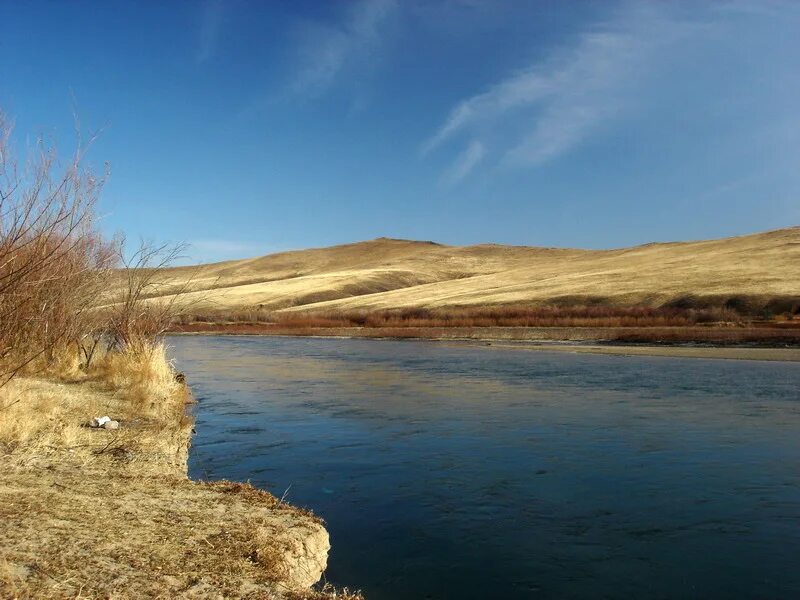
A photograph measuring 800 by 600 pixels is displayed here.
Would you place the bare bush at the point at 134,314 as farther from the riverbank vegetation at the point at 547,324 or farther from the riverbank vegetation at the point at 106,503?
the riverbank vegetation at the point at 547,324

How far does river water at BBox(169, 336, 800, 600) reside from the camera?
324 inches

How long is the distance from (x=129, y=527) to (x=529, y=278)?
88.3m

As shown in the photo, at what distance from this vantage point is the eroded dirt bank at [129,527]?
5.80 m

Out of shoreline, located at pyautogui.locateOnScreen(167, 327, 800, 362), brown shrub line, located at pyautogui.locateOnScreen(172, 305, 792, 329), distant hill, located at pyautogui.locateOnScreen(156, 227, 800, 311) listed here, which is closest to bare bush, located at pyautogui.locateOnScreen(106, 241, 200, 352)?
distant hill, located at pyautogui.locateOnScreen(156, 227, 800, 311)

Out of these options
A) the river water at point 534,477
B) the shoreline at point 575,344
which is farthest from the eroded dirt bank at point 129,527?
the shoreline at point 575,344

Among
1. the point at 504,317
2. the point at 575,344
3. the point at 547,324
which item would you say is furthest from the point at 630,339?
the point at 504,317

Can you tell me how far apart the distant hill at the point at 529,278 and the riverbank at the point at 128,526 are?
1249cm

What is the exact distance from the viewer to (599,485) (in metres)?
11.8

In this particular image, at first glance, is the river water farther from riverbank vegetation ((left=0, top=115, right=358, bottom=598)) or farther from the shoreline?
the shoreline

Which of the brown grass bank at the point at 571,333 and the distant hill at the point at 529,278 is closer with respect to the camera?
the brown grass bank at the point at 571,333

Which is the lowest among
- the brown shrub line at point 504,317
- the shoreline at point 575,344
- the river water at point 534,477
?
the river water at point 534,477

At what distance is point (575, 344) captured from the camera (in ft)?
153

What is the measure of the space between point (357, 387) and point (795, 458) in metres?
15.3

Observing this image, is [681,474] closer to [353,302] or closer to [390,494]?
[390,494]
